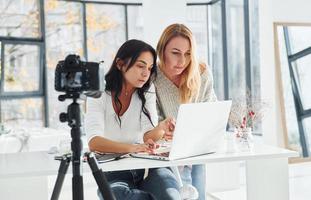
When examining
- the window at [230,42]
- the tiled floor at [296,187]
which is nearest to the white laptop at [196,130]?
Result: the tiled floor at [296,187]

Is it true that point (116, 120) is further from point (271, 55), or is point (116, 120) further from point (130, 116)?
point (271, 55)

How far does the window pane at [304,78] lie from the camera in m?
4.71

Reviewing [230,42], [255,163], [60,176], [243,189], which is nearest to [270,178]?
[255,163]

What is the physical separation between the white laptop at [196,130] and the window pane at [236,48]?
13.7ft

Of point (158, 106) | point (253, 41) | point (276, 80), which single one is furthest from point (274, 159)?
point (253, 41)

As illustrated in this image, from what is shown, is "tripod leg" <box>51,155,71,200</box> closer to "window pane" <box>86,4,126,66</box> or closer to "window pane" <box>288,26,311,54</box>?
"window pane" <box>288,26,311,54</box>

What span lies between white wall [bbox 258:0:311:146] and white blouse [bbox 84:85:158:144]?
301cm

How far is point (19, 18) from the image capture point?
20.4ft

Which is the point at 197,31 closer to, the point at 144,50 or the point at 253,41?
the point at 253,41

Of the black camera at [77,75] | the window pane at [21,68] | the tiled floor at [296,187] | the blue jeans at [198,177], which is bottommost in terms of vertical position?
the tiled floor at [296,187]

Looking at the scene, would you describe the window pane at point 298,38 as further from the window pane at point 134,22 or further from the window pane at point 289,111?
the window pane at point 134,22

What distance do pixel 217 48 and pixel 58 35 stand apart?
252cm

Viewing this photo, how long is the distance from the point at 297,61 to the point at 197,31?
225 centimetres

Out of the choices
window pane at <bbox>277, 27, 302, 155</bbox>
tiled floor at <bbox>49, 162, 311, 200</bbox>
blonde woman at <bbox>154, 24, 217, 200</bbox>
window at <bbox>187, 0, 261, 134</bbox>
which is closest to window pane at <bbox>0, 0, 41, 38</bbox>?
window at <bbox>187, 0, 261, 134</bbox>
